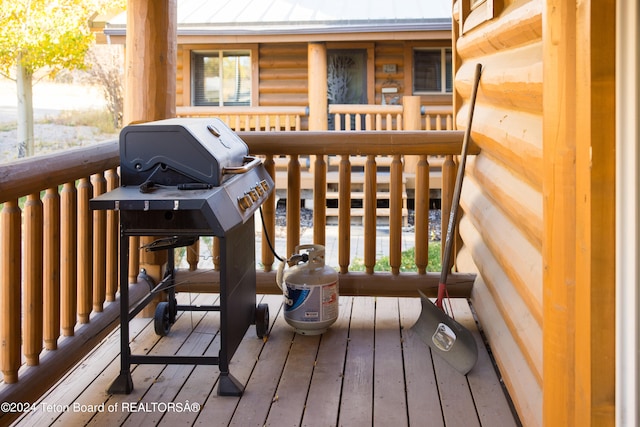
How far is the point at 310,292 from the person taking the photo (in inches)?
150

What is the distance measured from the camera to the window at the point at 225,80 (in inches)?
491

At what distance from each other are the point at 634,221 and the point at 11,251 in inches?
85.2

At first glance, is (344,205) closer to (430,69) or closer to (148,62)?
(148,62)

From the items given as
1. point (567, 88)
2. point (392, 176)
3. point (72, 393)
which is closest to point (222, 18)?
point (392, 176)

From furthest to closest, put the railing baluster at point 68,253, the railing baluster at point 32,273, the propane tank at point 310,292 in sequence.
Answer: the propane tank at point 310,292
the railing baluster at point 68,253
the railing baluster at point 32,273

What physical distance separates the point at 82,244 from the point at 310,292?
3.89 ft

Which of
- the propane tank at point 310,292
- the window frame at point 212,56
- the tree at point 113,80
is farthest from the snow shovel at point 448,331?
the tree at point 113,80

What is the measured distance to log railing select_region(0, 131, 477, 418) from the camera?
107 inches

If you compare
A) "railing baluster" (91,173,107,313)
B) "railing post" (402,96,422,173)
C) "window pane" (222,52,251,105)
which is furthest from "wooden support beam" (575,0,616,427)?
"window pane" (222,52,251,105)

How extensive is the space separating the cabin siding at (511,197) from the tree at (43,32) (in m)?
11.4

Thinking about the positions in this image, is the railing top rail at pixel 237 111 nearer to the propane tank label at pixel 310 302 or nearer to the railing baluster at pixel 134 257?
the railing baluster at pixel 134 257

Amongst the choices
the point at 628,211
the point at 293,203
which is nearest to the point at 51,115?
the point at 293,203

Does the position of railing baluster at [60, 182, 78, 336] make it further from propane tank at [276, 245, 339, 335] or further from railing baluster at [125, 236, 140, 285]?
propane tank at [276, 245, 339, 335]

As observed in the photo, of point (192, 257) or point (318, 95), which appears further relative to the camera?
point (318, 95)
